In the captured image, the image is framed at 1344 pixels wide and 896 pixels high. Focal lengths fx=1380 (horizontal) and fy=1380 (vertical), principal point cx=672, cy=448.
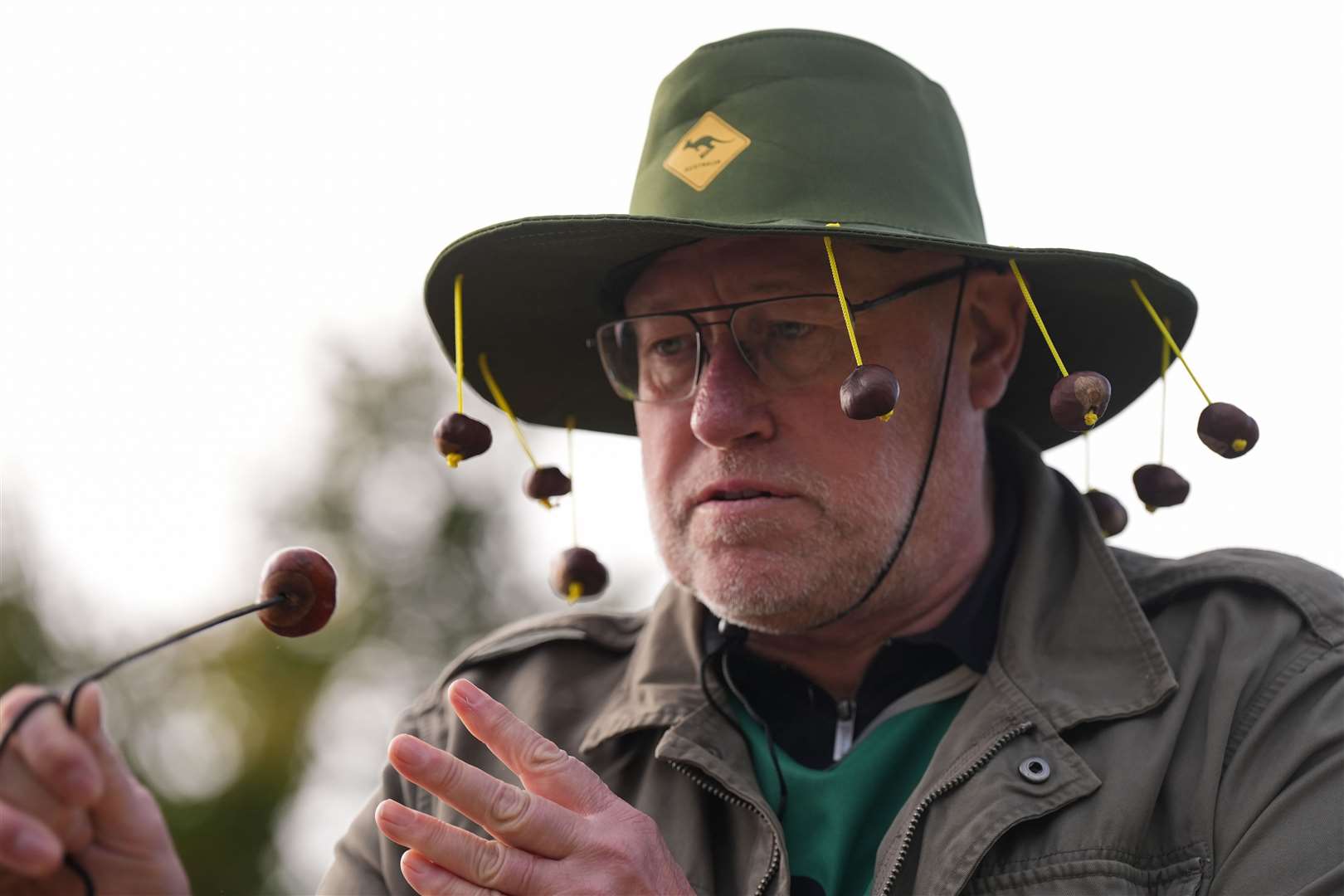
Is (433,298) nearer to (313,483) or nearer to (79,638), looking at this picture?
(79,638)

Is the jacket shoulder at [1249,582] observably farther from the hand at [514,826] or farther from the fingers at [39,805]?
the fingers at [39,805]

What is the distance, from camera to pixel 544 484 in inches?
145

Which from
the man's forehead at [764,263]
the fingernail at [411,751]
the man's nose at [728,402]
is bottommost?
the fingernail at [411,751]

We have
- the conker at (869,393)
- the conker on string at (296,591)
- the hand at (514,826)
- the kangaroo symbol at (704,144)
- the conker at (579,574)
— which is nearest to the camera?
the conker on string at (296,591)

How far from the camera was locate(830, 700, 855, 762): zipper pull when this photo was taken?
10.2 ft

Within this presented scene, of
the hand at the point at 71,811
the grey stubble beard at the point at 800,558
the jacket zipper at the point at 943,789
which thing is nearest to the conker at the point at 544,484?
the grey stubble beard at the point at 800,558

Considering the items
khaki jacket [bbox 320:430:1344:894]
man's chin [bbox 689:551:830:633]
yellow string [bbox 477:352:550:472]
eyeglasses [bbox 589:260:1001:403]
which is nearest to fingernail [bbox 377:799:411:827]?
khaki jacket [bbox 320:430:1344:894]

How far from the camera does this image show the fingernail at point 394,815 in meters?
2.19

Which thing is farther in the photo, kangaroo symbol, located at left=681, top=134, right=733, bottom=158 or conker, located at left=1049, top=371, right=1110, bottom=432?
kangaroo symbol, located at left=681, top=134, right=733, bottom=158

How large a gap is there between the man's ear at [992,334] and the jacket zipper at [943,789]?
0.98 metres

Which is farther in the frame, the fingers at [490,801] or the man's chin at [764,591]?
the man's chin at [764,591]

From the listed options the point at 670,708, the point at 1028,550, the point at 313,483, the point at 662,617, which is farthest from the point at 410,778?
the point at 313,483

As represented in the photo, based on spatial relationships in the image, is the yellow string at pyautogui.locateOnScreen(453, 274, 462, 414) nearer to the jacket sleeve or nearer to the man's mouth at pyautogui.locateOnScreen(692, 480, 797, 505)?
the man's mouth at pyautogui.locateOnScreen(692, 480, 797, 505)

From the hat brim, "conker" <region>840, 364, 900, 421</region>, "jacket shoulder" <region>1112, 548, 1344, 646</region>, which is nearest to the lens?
"conker" <region>840, 364, 900, 421</region>
